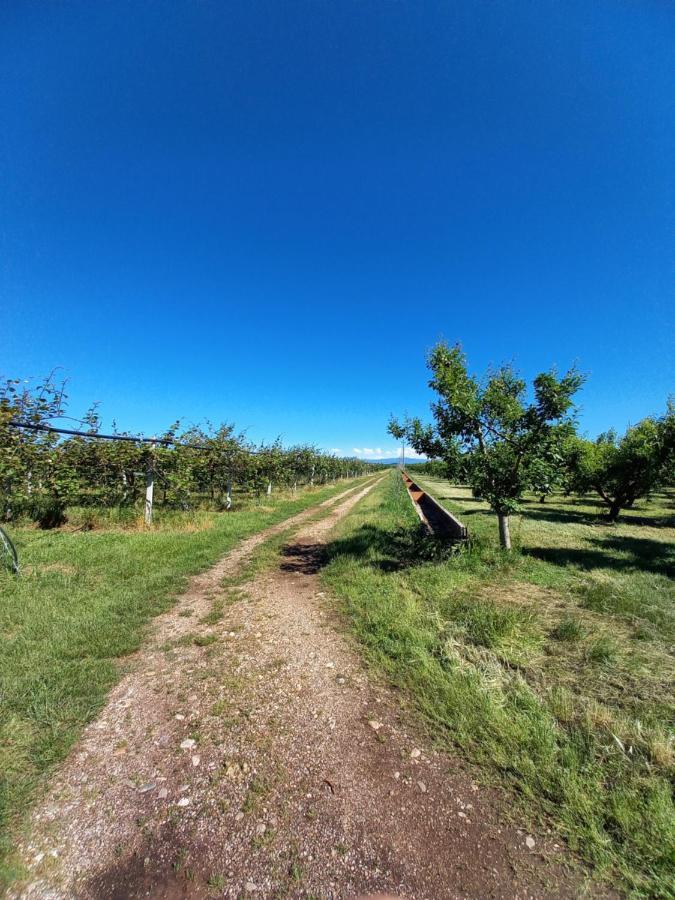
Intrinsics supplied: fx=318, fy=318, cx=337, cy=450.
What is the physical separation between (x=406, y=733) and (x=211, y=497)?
58.0 ft

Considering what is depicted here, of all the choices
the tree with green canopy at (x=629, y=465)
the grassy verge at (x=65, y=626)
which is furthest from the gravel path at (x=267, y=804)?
the tree with green canopy at (x=629, y=465)

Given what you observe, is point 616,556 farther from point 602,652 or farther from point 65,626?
point 65,626

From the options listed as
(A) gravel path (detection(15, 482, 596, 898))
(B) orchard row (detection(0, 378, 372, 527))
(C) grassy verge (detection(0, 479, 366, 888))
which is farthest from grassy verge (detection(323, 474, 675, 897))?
(B) orchard row (detection(0, 378, 372, 527))

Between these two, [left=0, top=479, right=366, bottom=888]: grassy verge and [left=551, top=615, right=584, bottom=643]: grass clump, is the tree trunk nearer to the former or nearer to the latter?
[left=551, top=615, right=584, bottom=643]: grass clump

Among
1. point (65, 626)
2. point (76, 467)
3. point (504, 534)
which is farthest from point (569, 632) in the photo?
point (76, 467)

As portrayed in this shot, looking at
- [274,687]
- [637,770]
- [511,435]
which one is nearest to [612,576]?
[511,435]

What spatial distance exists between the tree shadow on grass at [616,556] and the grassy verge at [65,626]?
28.1 feet

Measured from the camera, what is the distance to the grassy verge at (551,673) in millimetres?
2176

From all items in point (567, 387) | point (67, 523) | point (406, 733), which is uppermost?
point (567, 387)

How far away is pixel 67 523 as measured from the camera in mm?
9727

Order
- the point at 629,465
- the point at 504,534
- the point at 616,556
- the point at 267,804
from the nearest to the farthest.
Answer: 1. the point at 267,804
2. the point at 504,534
3. the point at 616,556
4. the point at 629,465

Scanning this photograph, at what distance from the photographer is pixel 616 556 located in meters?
8.35

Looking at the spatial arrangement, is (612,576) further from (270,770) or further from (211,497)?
(211,497)

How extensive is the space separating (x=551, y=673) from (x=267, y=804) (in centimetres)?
323
